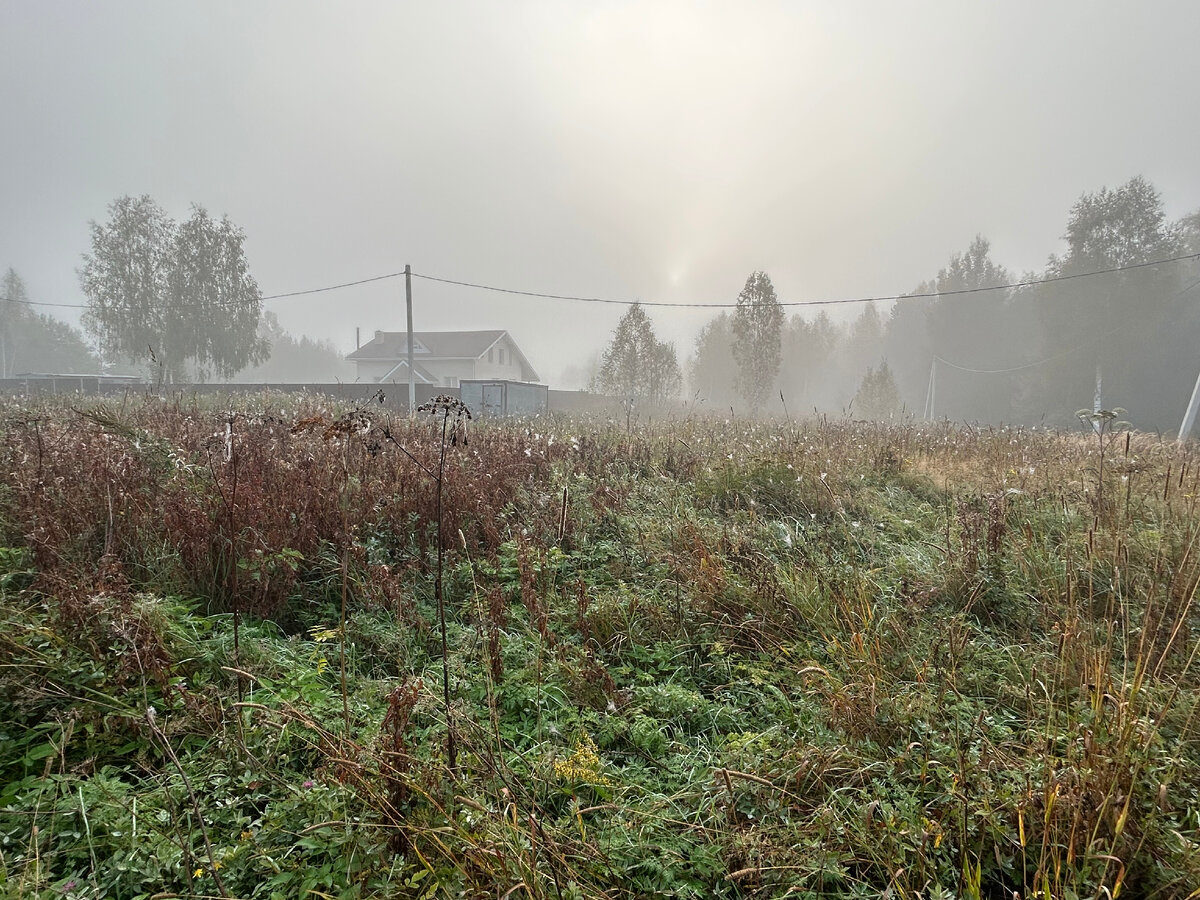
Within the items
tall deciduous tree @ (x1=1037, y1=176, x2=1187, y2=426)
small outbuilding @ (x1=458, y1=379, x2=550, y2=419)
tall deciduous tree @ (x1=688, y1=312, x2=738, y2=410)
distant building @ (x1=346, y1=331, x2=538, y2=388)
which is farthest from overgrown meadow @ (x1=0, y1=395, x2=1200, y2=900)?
tall deciduous tree @ (x1=688, y1=312, x2=738, y2=410)

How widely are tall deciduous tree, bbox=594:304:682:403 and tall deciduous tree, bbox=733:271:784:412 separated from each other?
5.54m

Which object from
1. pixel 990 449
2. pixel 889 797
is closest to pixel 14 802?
pixel 889 797

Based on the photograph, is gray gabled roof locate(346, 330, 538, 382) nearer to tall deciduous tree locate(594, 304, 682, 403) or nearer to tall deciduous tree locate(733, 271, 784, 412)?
tall deciduous tree locate(594, 304, 682, 403)

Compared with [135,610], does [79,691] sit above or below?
below

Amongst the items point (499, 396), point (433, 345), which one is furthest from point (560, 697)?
point (433, 345)

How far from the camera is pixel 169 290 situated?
38594 mm

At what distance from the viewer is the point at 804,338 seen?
75312 mm

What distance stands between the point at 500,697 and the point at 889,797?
5.04ft

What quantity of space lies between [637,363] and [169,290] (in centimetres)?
3442

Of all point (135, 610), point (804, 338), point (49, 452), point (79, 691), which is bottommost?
point (79, 691)

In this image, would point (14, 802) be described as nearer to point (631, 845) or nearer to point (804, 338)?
point (631, 845)

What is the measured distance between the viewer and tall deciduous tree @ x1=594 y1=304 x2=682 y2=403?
32375 mm

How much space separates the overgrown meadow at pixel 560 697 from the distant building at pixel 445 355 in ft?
157

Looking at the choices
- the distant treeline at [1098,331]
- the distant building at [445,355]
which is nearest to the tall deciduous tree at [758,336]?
the distant treeline at [1098,331]
